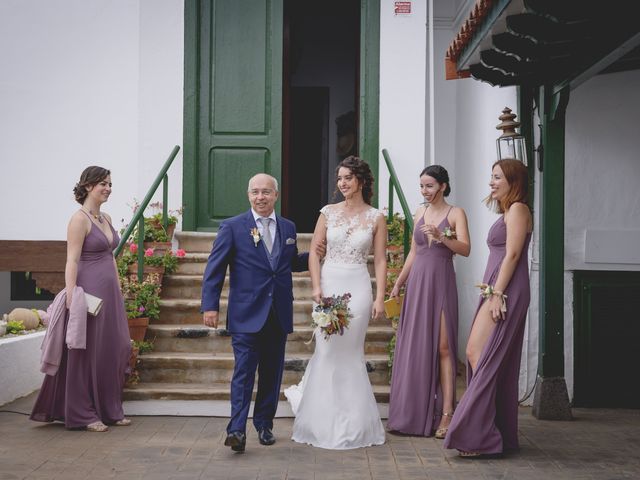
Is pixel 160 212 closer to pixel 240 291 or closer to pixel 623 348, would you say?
pixel 240 291

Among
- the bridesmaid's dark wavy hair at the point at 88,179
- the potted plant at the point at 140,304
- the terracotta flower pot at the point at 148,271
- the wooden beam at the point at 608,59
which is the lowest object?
the potted plant at the point at 140,304

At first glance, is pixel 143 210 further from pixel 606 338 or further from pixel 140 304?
pixel 606 338

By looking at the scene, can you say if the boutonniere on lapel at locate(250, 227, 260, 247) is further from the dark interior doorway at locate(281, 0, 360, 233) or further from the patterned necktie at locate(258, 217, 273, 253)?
the dark interior doorway at locate(281, 0, 360, 233)

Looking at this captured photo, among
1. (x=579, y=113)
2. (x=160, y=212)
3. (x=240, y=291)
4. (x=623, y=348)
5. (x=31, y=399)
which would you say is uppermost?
(x=579, y=113)

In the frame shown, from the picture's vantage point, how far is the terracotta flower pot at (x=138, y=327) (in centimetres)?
757

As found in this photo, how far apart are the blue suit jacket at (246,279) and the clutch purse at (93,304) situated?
104cm

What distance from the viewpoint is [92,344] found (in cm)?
638

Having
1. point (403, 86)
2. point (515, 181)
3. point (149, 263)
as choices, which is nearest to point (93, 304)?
point (149, 263)

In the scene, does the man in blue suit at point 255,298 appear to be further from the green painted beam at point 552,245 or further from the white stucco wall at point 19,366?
the white stucco wall at point 19,366

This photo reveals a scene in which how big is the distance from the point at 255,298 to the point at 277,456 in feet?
3.34

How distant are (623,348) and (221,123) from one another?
16.0 ft

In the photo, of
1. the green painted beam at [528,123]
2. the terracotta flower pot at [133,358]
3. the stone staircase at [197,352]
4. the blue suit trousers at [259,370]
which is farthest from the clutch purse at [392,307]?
the terracotta flower pot at [133,358]

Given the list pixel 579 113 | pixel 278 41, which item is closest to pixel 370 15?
pixel 278 41

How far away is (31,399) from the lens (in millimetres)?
7680
